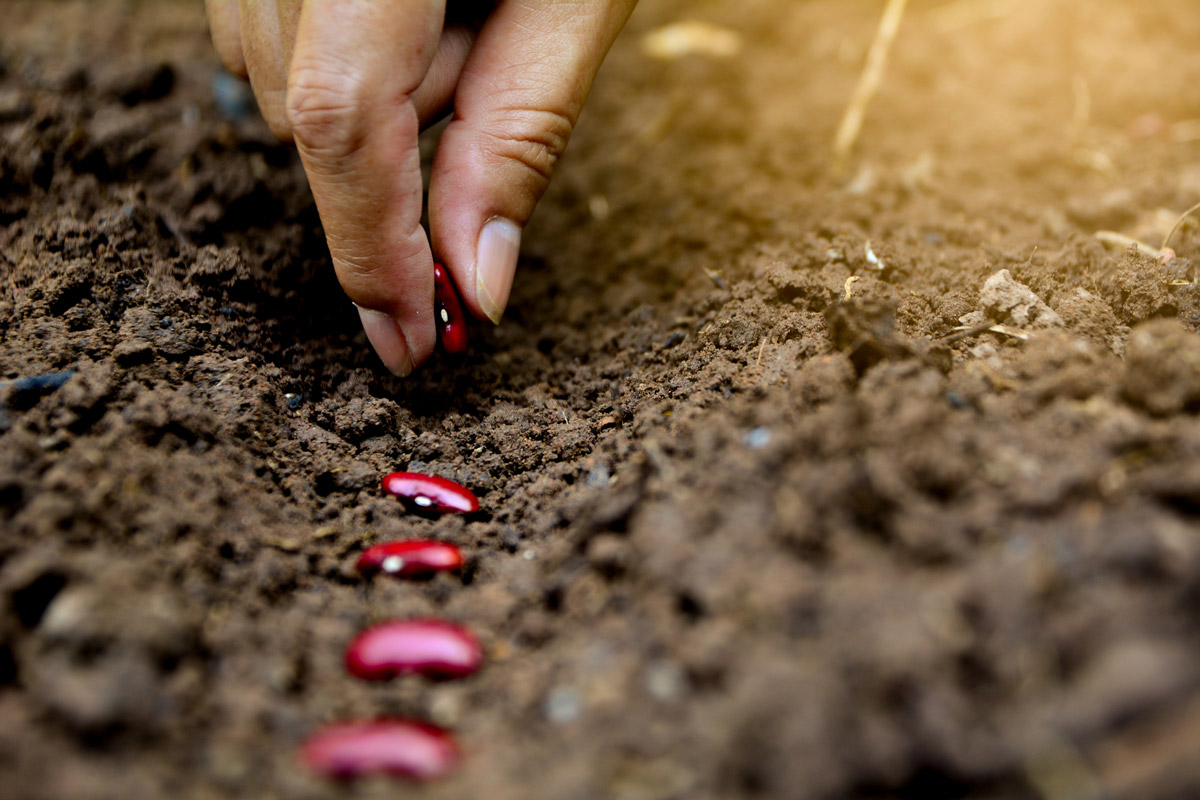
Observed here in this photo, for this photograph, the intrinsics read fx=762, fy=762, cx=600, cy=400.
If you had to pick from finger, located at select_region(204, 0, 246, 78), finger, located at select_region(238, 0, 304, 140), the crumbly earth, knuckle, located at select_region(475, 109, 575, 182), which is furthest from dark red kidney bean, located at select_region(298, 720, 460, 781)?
finger, located at select_region(204, 0, 246, 78)

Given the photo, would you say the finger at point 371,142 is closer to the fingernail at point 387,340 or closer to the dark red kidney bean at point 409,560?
the fingernail at point 387,340

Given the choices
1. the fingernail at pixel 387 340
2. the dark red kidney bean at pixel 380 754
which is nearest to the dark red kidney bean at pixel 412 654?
the dark red kidney bean at pixel 380 754

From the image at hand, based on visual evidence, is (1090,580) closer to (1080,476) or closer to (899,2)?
(1080,476)

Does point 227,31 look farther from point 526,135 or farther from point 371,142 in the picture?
point 526,135

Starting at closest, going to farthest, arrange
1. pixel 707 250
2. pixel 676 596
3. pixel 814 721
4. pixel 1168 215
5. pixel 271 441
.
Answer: pixel 814 721 < pixel 676 596 < pixel 271 441 < pixel 1168 215 < pixel 707 250

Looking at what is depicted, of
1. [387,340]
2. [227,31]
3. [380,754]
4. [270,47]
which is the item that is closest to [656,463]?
[380,754]

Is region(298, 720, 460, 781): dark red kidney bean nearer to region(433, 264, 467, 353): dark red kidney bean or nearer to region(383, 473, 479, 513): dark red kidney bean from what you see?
region(383, 473, 479, 513): dark red kidney bean

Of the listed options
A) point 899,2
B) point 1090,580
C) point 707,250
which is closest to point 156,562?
point 1090,580
